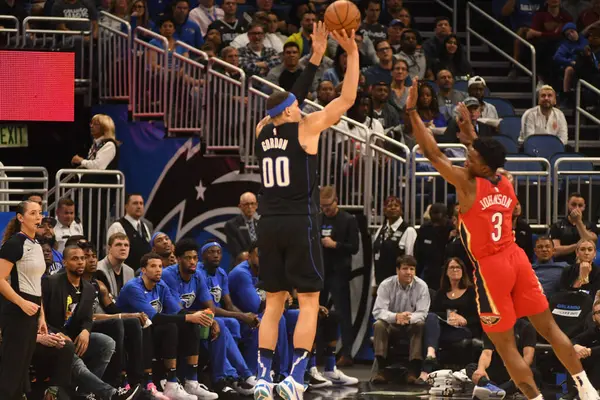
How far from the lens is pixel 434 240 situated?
49.2ft

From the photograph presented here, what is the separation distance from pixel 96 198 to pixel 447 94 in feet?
16.6

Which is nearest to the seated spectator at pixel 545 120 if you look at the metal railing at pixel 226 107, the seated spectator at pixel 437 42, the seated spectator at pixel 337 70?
the seated spectator at pixel 437 42

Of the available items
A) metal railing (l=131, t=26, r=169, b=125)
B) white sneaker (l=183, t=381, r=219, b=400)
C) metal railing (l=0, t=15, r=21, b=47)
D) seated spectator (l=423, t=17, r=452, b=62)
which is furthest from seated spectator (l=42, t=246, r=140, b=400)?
seated spectator (l=423, t=17, r=452, b=62)

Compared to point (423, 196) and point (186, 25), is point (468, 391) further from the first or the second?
point (186, 25)

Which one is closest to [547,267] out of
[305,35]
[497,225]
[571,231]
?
[571,231]

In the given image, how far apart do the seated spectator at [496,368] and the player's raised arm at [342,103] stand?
4.14 meters

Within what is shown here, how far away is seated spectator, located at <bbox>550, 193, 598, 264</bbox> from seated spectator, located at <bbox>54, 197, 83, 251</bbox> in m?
5.70

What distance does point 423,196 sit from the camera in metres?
15.7

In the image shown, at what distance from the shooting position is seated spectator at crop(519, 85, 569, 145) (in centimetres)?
1734

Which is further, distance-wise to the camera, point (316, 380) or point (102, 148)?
point (102, 148)

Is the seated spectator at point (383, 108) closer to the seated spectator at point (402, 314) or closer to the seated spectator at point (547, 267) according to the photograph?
the seated spectator at point (402, 314)

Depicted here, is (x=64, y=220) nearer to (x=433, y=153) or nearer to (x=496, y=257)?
(x=433, y=153)

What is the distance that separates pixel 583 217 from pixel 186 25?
645cm

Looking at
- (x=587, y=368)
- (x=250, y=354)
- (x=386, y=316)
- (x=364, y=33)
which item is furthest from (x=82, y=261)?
(x=364, y=33)
